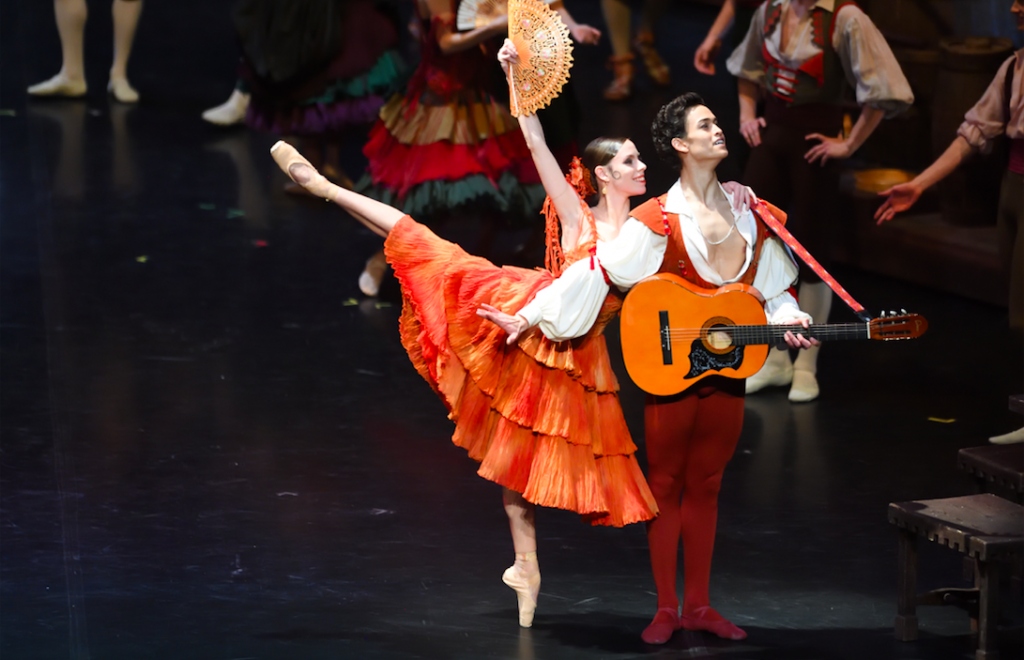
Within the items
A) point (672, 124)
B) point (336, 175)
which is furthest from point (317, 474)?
point (336, 175)

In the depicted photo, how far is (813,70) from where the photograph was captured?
17.7 ft

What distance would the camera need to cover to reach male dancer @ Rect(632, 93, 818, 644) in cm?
371

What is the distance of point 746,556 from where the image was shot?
14.4ft

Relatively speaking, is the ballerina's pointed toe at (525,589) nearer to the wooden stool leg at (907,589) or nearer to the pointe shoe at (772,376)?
the wooden stool leg at (907,589)

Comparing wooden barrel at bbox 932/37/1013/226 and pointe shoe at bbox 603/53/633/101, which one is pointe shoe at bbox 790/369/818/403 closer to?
wooden barrel at bbox 932/37/1013/226

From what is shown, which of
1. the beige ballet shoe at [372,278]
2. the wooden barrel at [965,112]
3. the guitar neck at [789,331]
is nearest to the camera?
the guitar neck at [789,331]

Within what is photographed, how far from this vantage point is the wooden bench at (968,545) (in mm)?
3654

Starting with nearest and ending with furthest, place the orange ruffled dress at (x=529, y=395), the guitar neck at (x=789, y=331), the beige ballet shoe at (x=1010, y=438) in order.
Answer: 1. the guitar neck at (x=789, y=331)
2. the orange ruffled dress at (x=529, y=395)
3. the beige ballet shoe at (x=1010, y=438)

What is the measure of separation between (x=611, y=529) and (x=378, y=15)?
12.2 feet

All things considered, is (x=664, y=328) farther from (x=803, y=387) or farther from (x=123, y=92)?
(x=123, y=92)

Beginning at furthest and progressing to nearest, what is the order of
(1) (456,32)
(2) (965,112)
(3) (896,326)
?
(2) (965,112)
(1) (456,32)
(3) (896,326)

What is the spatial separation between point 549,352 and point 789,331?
0.58 metres

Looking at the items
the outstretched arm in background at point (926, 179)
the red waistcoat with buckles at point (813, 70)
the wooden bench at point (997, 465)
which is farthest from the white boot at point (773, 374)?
the wooden bench at point (997, 465)

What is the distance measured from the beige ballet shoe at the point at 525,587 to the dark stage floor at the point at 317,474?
55mm
